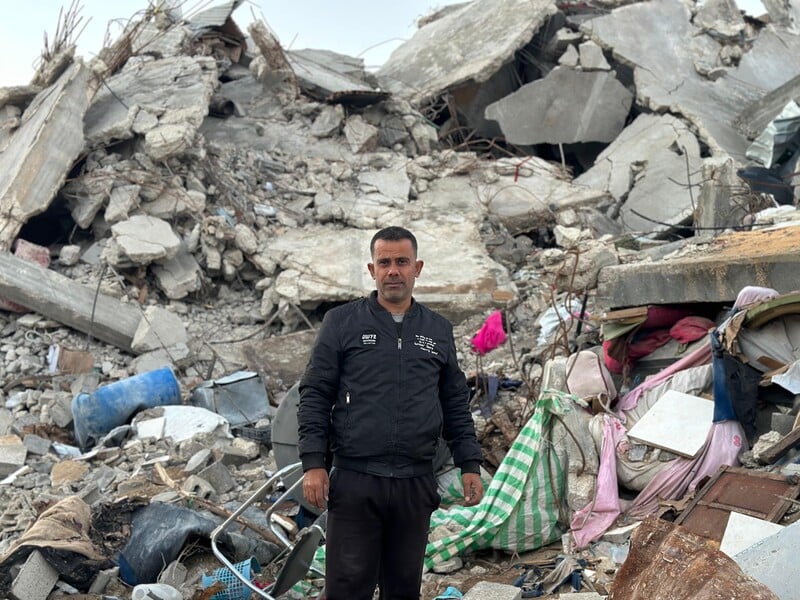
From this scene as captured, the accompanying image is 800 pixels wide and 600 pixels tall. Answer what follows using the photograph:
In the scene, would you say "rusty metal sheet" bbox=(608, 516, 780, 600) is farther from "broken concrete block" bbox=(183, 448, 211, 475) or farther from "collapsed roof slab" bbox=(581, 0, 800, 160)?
"collapsed roof slab" bbox=(581, 0, 800, 160)

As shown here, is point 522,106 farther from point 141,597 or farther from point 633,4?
point 141,597

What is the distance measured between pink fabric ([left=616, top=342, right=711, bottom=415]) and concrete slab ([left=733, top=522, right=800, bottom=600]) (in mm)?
2589

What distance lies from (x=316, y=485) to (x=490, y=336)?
498cm

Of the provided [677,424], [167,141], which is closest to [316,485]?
[677,424]

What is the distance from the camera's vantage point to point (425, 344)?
114 inches

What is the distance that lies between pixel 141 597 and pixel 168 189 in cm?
607

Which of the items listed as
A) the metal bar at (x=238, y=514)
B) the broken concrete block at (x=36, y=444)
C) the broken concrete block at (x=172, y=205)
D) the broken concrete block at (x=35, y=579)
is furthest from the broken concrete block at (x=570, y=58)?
the broken concrete block at (x=35, y=579)

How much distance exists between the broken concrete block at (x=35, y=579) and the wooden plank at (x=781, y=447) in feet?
10.9

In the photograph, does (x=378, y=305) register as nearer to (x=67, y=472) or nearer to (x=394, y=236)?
(x=394, y=236)

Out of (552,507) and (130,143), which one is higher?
(130,143)

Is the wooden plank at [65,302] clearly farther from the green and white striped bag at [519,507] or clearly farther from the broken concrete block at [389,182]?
the green and white striped bag at [519,507]

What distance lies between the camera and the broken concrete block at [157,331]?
781cm

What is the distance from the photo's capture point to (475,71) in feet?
39.7

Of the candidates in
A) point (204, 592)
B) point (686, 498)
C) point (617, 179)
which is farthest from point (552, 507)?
point (617, 179)
